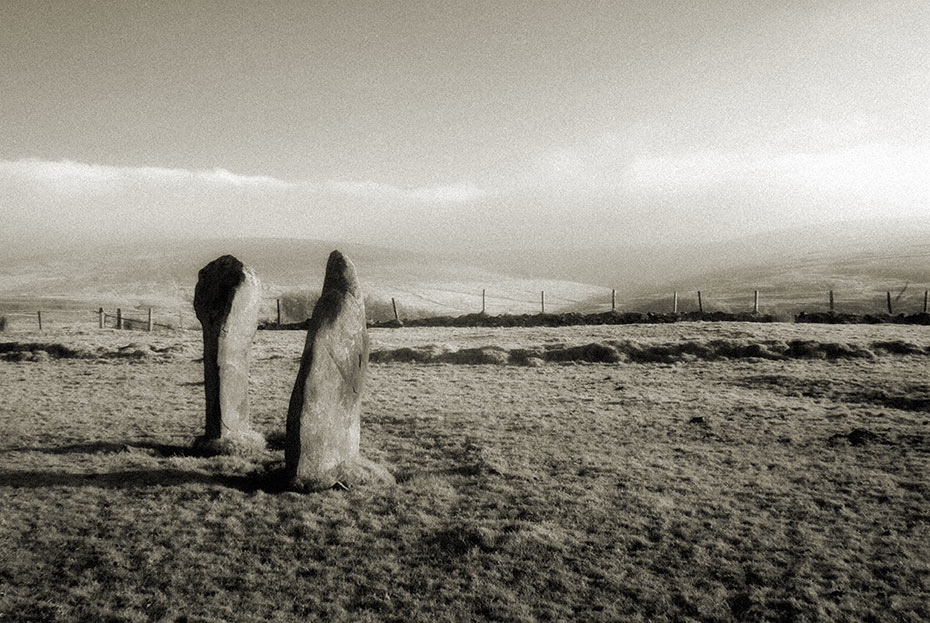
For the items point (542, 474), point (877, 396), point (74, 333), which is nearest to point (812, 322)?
point (877, 396)

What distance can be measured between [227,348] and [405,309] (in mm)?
48337

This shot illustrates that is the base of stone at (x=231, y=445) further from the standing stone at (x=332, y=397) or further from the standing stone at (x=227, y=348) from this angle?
the standing stone at (x=332, y=397)

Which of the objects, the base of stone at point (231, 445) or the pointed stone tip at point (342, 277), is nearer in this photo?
the pointed stone tip at point (342, 277)

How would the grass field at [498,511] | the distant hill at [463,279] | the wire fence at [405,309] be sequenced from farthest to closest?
the distant hill at [463,279] → the wire fence at [405,309] → the grass field at [498,511]

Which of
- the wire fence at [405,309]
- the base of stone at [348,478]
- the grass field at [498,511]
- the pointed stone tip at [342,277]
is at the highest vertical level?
the pointed stone tip at [342,277]

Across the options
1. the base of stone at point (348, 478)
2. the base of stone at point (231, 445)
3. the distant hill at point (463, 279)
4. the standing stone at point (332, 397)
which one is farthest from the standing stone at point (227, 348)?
the distant hill at point (463, 279)

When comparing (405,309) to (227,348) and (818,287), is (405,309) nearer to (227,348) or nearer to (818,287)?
(227,348)

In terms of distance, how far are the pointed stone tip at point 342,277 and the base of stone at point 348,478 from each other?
3028 mm

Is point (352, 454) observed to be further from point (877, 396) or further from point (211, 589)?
point (877, 396)

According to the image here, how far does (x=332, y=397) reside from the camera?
9.78 m

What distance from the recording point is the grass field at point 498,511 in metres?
6.49

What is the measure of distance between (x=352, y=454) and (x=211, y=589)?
12.6 feet

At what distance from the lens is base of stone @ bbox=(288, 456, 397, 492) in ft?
31.3

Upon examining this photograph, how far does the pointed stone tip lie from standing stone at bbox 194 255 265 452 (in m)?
2.72
